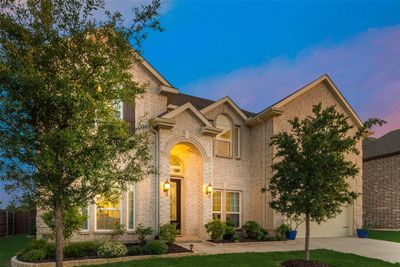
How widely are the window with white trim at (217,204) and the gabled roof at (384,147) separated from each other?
532 inches

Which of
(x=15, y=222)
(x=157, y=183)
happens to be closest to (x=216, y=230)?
(x=157, y=183)

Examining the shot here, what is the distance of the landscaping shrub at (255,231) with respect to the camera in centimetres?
1606

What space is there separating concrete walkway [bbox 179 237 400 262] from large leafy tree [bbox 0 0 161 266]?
7.12m

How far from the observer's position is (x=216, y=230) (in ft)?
48.7

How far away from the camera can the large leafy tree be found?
6180 mm

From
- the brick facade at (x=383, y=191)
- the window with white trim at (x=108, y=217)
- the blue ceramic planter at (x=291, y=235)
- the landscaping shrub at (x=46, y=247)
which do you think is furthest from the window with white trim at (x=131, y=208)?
the brick facade at (x=383, y=191)

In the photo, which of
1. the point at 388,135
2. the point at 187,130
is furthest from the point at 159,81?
the point at 388,135

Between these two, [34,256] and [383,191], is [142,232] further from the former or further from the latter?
[383,191]

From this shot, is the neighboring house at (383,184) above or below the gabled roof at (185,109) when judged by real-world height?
below

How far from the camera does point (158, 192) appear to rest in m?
14.9

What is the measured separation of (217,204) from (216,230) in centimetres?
282

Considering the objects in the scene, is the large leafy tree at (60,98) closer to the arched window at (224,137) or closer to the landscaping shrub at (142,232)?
the landscaping shrub at (142,232)

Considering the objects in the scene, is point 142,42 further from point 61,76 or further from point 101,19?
point 61,76

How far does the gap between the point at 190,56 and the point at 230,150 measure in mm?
115060
